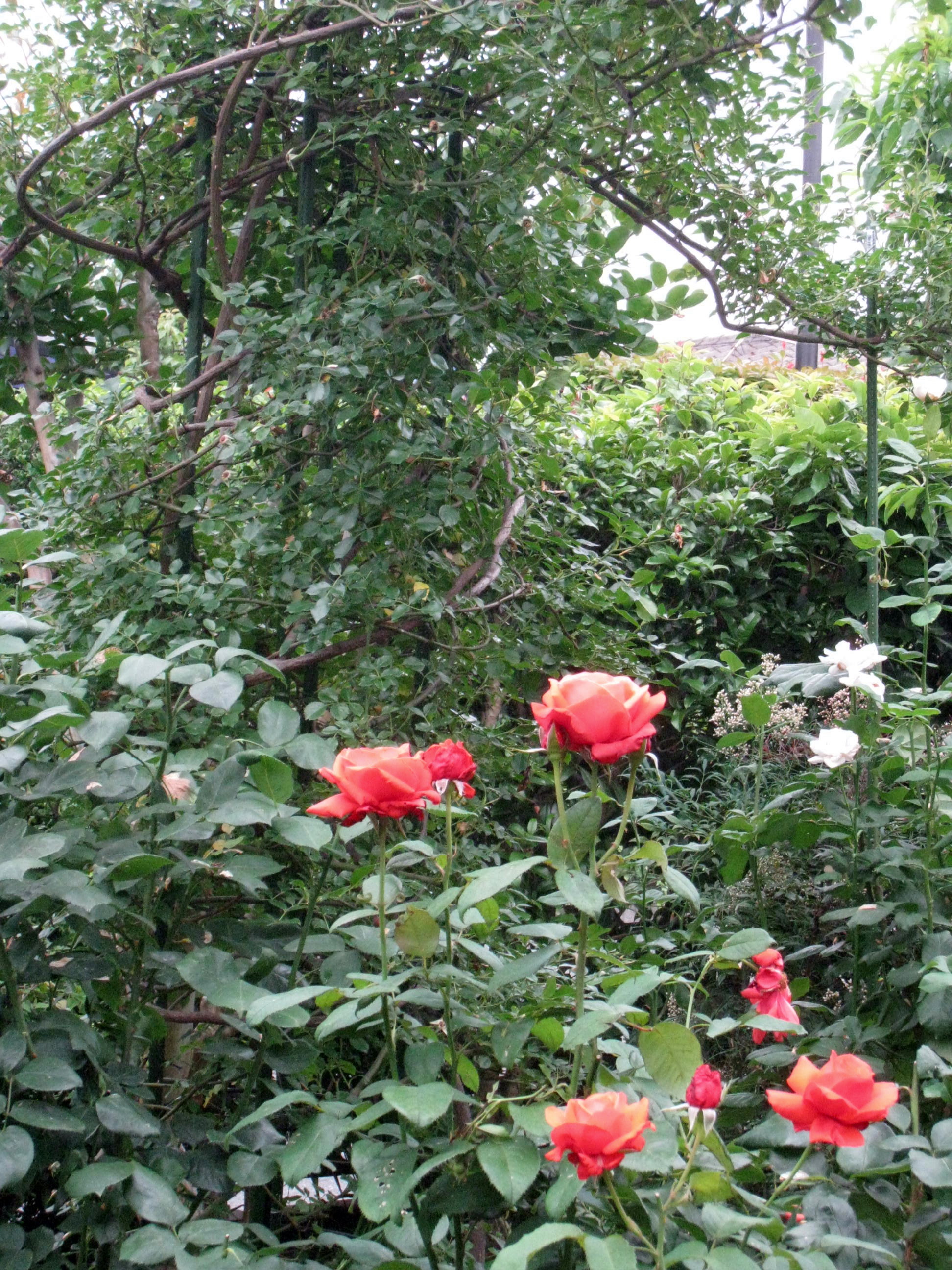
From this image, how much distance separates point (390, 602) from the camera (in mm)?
1423

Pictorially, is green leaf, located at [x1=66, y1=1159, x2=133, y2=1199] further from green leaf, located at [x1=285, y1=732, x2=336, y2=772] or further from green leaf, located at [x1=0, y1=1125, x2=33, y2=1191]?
green leaf, located at [x1=285, y1=732, x2=336, y2=772]

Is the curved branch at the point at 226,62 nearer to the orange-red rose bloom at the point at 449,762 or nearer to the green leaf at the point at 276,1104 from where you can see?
the orange-red rose bloom at the point at 449,762

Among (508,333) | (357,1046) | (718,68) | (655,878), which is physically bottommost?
(655,878)

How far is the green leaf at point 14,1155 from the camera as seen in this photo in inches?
30.7

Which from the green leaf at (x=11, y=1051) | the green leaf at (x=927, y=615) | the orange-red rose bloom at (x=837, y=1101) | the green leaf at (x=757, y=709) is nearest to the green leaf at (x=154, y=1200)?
the green leaf at (x=11, y=1051)

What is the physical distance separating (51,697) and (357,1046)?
0.51m

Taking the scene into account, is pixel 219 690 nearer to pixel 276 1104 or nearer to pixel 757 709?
pixel 276 1104

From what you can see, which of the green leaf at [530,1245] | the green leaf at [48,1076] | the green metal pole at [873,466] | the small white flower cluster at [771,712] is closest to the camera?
the green leaf at [530,1245]

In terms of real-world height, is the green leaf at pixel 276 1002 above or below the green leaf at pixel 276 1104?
above

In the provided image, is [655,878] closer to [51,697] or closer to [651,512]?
[51,697]

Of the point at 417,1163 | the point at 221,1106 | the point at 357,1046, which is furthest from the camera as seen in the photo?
the point at 221,1106

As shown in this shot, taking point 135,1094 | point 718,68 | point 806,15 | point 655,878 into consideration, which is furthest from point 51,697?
point 806,15

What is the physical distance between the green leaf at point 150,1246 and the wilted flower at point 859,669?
3.44 ft

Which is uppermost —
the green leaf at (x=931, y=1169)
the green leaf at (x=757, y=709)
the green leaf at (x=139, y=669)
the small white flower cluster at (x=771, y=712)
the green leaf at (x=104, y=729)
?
the green leaf at (x=139, y=669)
